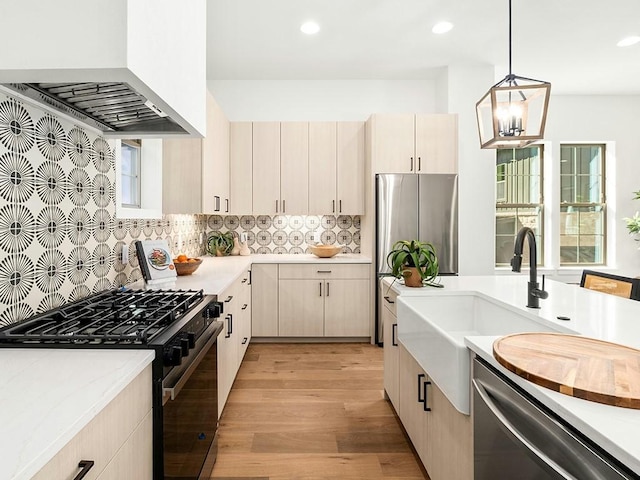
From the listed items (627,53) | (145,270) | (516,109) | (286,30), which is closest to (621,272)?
(627,53)

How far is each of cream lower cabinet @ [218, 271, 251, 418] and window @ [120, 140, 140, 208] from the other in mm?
982

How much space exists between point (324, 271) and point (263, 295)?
69cm

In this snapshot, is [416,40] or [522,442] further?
[416,40]

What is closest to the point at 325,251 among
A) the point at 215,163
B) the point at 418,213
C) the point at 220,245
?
the point at 418,213

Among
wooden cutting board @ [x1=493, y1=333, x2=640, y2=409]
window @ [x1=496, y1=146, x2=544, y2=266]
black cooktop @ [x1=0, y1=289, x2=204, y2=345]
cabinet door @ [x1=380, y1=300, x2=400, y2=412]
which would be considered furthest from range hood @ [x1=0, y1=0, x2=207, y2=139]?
window @ [x1=496, y1=146, x2=544, y2=266]

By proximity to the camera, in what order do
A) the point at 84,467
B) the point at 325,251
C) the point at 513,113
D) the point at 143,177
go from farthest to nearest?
the point at 325,251 < the point at 143,177 < the point at 513,113 < the point at 84,467

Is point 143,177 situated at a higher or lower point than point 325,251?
higher

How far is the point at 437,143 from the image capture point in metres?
4.09

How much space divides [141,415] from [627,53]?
5.18 m

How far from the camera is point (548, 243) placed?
5086mm

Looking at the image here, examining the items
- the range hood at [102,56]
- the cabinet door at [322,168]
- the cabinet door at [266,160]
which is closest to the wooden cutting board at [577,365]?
the range hood at [102,56]

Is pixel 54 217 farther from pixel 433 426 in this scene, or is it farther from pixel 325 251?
pixel 325 251

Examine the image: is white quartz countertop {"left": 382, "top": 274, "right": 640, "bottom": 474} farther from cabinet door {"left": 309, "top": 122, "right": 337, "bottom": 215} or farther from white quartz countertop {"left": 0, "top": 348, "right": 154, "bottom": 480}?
cabinet door {"left": 309, "top": 122, "right": 337, "bottom": 215}

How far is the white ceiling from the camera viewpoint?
3.10 metres
